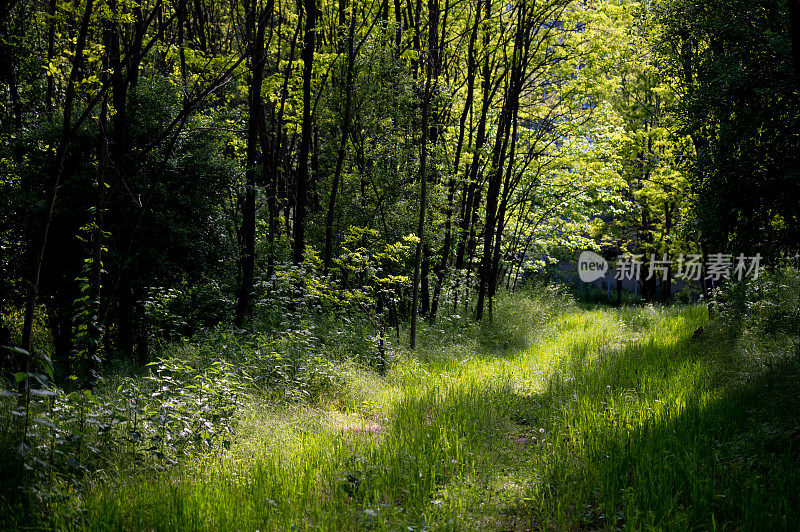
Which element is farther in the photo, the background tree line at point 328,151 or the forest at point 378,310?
the background tree line at point 328,151

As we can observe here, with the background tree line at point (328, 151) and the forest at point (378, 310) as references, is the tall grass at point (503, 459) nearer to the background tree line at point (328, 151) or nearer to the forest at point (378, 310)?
the forest at point (378, 310)

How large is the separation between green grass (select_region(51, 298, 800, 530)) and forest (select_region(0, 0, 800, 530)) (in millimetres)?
35

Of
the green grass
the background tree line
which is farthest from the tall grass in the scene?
the background tree line

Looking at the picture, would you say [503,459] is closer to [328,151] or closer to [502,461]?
[502,461]

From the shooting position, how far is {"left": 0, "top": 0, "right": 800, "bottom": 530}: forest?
12.5ft

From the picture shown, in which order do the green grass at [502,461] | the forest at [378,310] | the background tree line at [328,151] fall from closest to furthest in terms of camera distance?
the green grass at [502,461], the forest at [378,310], the background tree line at [328,151]

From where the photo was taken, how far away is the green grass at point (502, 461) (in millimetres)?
3510

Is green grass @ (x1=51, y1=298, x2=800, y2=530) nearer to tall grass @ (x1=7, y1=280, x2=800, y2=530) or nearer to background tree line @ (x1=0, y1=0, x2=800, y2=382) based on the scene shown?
tall grass @ (x1=7, y1=280, x2=800, y2=530)

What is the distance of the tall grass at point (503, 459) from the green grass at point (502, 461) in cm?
2

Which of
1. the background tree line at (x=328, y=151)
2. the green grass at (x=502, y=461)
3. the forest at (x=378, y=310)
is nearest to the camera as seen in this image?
the green grass at (x=502, y=461)

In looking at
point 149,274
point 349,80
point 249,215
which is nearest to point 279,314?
point 249,215

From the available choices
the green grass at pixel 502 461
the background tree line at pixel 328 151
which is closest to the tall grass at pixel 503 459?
the green grass at pixel 502 461

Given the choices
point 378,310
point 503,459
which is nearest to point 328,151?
point 378,310

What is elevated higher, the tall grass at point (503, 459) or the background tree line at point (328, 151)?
the background tree line at point (328, 151)
